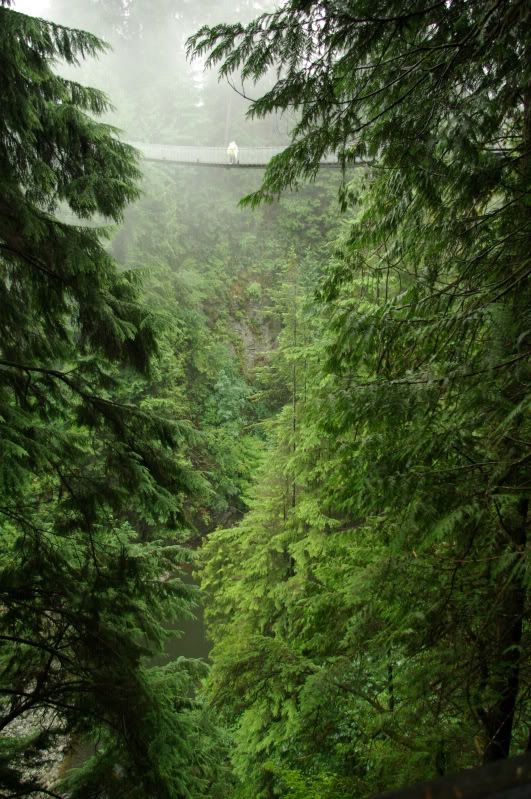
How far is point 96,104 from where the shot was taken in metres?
3.71

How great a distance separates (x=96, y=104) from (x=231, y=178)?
23738 mm

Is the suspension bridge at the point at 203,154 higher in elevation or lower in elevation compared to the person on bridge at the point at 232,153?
higher

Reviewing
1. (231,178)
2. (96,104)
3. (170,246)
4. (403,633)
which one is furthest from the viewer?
(231,178)

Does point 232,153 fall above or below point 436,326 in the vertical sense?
above

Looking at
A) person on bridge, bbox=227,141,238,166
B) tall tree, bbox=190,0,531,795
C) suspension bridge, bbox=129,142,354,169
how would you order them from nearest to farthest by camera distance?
tall tree, bbox=190,0,531,795
person on bridge, bbox=227,141,238,166
suspension bridge, bbox=129,142,354,169

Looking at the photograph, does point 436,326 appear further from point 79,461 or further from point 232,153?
point 232,153

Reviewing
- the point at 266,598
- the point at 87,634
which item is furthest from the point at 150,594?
the point at 266,598

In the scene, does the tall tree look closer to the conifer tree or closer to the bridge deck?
the conifer tree

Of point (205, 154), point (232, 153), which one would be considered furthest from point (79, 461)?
point (205, 154)

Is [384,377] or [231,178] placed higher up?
[231,178]

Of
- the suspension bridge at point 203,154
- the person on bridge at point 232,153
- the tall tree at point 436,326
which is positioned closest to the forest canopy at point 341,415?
the tall tree at point 436,326

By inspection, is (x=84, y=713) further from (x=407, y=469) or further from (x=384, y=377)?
(x=384, y=377)

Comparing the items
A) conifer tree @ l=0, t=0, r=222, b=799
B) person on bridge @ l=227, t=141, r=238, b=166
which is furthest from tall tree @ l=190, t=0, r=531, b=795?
person on bridge @ l=227, t=141, r=238, b=166

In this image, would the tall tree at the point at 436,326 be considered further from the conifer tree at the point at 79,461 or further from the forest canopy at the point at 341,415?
the conifer tree at the point at 79,461
